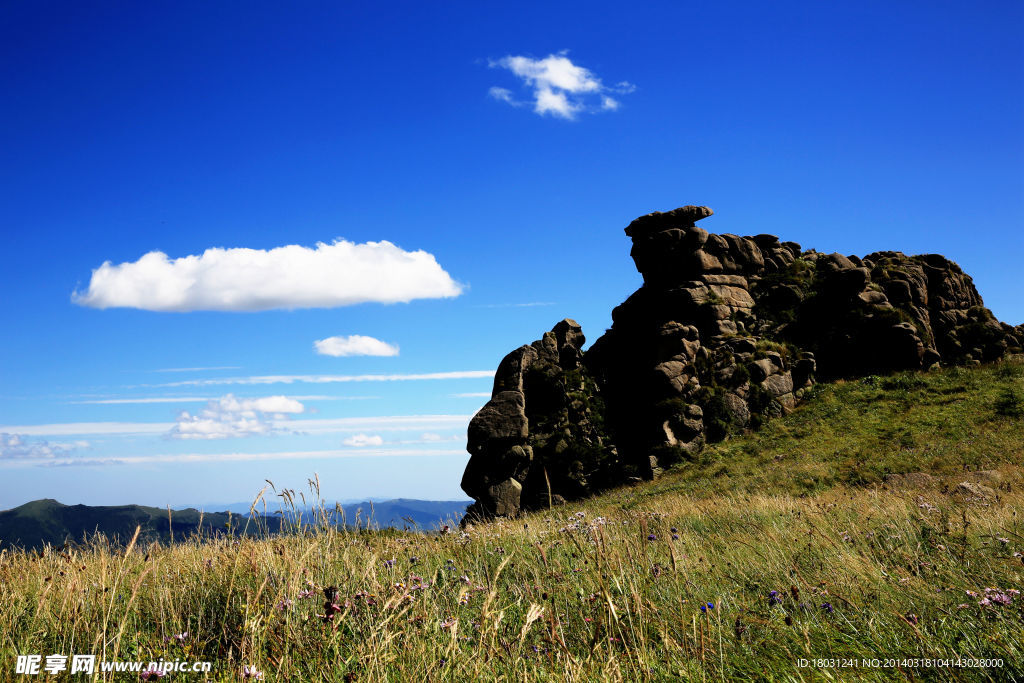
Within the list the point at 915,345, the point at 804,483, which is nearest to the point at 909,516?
the point at 804,483

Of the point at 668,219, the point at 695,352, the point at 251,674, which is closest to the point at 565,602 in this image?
the point at 251,674

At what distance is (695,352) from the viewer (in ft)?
114

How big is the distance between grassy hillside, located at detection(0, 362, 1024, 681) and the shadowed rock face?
2068 centimetres

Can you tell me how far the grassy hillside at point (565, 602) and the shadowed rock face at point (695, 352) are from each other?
67.9ft

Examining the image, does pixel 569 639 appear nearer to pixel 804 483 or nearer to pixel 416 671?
pixel 416 671

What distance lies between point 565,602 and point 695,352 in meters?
30.9

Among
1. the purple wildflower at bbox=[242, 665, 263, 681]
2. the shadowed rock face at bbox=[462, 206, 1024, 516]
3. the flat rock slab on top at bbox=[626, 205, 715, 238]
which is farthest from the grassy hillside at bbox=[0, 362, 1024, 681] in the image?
the flat rock slab on top at bbox=[626, 205, 715, 238]

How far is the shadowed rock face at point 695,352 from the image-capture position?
31859 millimetres

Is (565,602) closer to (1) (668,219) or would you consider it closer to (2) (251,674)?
(2) (251,674)

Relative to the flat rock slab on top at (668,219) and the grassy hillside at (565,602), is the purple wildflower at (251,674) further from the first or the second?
the flat rock slab on top at (668,219)

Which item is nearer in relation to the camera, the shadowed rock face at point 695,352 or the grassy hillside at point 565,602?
the grassy hillside at point 565,602

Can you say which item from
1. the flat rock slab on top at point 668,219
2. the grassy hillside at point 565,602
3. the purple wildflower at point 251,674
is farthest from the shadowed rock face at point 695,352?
the purple wildflower at point 251,674

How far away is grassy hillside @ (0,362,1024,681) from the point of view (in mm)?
3912

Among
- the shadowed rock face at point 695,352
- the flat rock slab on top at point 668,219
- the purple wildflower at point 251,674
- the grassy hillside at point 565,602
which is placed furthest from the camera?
the flat rock slab on top at point 668,219
